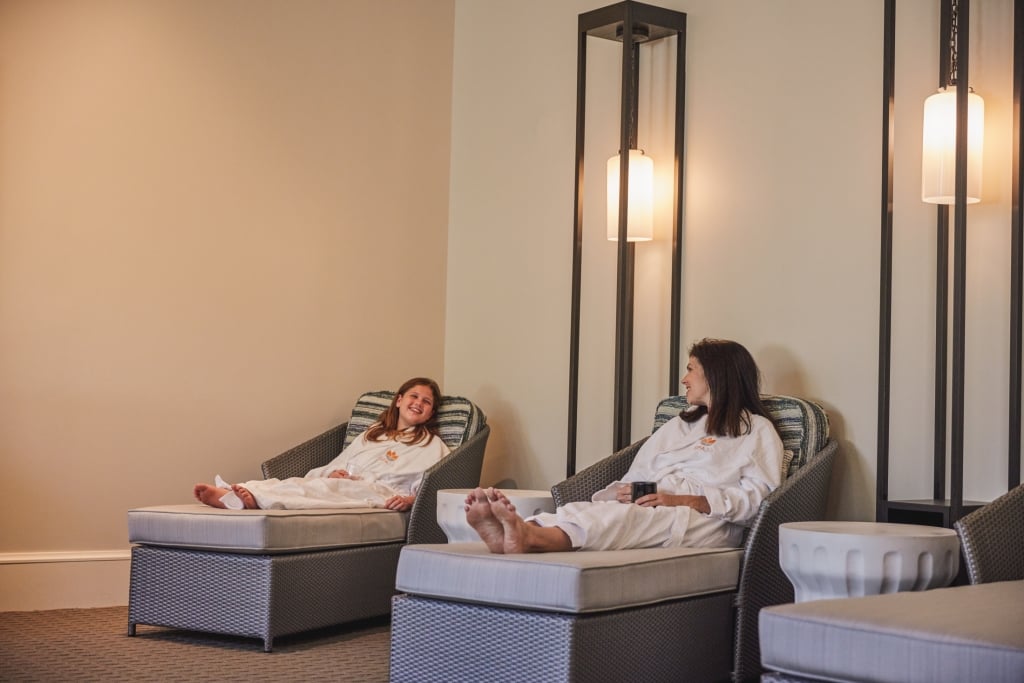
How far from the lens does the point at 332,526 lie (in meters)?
3.98

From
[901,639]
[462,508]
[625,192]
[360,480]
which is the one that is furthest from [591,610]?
[625,192]

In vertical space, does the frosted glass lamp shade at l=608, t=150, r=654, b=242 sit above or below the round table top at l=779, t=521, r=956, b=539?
above

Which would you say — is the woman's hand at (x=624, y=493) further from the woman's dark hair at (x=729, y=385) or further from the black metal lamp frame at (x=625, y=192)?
the black metal lamp frame at (x=625, y=192)

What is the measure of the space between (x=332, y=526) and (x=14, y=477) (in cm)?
134

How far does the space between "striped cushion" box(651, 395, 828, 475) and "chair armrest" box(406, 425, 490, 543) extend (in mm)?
1199

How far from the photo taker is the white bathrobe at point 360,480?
13.3ft

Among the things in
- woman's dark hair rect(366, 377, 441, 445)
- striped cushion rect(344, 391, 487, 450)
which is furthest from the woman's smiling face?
woman's dark hair rect(366, 377, 441, 445)

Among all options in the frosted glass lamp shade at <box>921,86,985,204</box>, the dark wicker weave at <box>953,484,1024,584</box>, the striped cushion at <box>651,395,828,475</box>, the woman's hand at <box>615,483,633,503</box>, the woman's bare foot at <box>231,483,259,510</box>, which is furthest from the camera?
the woman's bare foot at <box>231,483,259,510</box>

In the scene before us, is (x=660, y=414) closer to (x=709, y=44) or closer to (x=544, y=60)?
(x=709, y=44)

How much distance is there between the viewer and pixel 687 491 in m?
3.56

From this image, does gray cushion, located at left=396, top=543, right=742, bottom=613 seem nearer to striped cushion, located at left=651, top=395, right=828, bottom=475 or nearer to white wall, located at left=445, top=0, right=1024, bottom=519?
striped cushion, located at left=651, top=395, right=828, bottom=475

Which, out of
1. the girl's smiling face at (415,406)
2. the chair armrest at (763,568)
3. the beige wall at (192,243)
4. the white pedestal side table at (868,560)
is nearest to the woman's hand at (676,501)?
the chair armrest at (763,568)

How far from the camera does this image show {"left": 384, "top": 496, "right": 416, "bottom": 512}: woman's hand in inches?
169

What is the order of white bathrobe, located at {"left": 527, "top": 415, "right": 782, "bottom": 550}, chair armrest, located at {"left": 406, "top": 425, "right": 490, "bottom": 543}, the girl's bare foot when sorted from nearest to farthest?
the girl's bare foot, white bathrobe, located at {"left": 527, "top": 415, "right": 782, "bottom": 550}, chair armrest, located at {"left": 406, "top": 425, "right": 490, "bottom": 543}
